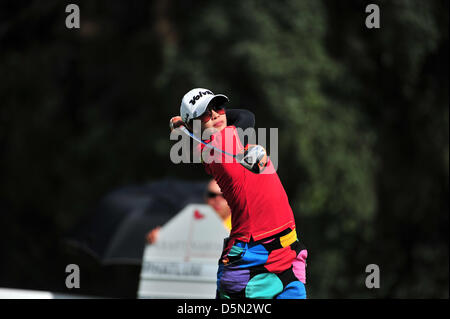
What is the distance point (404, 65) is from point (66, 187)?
248 inches

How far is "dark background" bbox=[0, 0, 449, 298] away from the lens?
32.7 feet

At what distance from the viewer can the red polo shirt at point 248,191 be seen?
154 inches

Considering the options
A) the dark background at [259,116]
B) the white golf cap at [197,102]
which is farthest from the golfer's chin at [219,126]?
the dark background at [259,116]

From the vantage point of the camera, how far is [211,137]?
157 inches

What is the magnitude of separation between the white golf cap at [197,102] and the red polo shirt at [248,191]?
0.15m

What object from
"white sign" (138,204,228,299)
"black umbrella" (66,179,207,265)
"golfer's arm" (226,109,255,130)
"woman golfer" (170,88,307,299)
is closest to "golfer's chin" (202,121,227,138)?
"woman golfer" (170,88,307,299)

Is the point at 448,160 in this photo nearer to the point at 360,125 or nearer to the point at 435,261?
the point at 435,261

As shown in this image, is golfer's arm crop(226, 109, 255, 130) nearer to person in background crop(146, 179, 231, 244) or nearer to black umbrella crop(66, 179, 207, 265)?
person in background crop(146, 179, 231, 244)

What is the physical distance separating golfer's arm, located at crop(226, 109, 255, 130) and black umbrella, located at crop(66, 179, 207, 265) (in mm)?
4400

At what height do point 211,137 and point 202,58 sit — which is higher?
point 202,58

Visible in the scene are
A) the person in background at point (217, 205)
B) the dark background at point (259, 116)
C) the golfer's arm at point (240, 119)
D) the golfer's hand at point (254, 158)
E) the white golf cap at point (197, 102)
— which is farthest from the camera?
the dark background at point (259, 116)

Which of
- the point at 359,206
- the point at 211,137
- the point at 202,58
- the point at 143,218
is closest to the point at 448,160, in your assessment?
the point at 359,206

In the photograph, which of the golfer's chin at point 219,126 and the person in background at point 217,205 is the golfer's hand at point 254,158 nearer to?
the golfer's chin at point 219,126

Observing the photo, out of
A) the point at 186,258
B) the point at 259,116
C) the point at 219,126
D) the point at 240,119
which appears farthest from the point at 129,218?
the point at 219,126
